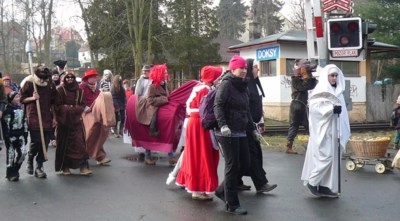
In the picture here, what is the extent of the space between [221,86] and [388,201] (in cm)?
286

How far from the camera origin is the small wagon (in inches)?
364

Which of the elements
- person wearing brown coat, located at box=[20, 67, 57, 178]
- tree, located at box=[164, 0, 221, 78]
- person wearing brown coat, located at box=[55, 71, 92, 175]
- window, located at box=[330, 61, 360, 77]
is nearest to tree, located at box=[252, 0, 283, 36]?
tree, located at box=[164, 0, 221, 78]

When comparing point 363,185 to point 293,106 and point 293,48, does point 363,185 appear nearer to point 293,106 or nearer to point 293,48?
point 293,106

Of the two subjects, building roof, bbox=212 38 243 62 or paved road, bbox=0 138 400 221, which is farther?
building roof, bbox=212 38 243 62

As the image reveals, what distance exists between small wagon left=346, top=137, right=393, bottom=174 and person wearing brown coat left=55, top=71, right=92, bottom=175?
4.97 metres

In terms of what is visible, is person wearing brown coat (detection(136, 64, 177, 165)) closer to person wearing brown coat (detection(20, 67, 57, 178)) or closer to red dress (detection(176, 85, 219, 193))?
person wearing brown coat (detection(20, 67, 57, 178))

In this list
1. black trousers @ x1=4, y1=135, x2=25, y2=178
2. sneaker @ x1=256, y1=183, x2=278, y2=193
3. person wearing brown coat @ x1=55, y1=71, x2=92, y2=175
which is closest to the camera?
sneaker @ x1=256, y1=183, x2=278, y2=193

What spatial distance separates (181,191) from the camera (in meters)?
7.54

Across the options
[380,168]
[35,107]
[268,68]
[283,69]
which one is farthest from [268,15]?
[35,107]

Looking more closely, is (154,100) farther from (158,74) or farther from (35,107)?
(35,107)

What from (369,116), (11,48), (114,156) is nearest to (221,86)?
(114,156)

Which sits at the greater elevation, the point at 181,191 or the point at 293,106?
the point at 293,106

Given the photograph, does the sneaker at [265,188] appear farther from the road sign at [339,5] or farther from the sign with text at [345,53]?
the road sign at [339,5]

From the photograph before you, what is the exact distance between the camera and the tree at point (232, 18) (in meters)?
63.6
